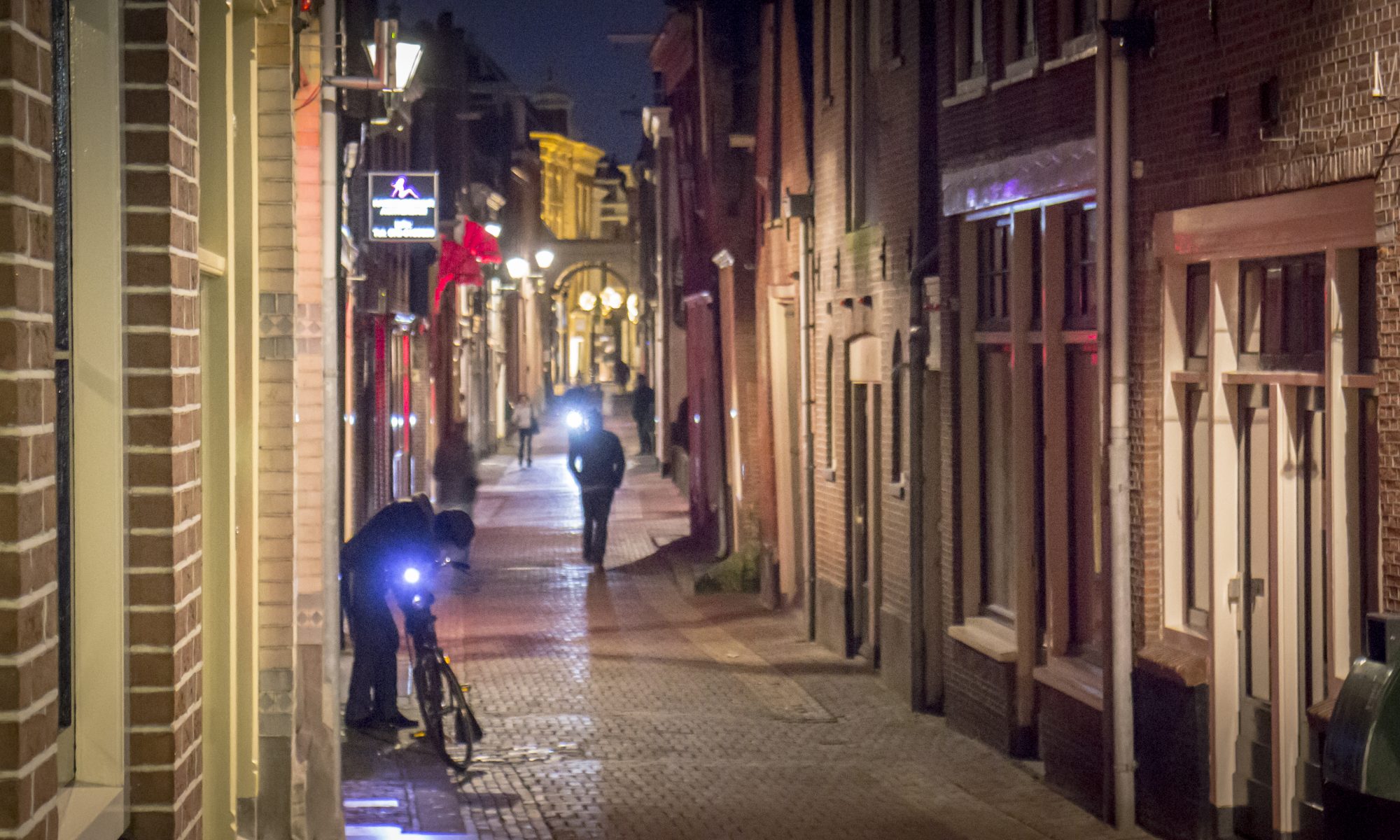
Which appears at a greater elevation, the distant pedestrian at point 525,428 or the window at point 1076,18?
the window at point 1076,18

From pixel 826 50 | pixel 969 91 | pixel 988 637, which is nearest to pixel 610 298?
pixel 826 50

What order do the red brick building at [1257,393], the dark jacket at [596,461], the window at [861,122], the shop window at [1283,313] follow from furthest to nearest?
the dark jacket at [596,461], the window at [861,122], the shop window at [1283,313], the red brick building at [1257,393]

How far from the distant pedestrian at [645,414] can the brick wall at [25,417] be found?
36246 millimetres

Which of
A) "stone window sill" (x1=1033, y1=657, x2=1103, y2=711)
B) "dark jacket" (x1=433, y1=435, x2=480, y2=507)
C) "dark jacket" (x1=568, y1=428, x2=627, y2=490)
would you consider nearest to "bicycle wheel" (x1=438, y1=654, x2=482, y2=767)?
"stone window sill" (x1=1033, y1=657, x2=1103, y2=711)

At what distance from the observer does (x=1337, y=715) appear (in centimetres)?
474

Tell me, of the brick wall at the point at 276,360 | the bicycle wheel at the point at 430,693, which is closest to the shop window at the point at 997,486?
the bicycle wheel at the point at 430,693

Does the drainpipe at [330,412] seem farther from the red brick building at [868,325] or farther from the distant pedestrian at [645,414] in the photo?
the distant pedestrian at [645,414]

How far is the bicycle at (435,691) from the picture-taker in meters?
11.1

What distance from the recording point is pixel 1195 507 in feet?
29.7

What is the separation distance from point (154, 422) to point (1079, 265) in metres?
7.36

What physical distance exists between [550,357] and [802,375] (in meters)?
57.8

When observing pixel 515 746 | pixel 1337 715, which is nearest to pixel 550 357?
pixel 515 746

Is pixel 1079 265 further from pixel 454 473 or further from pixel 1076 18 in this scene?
pixel 454 473

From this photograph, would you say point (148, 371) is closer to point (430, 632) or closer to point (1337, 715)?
point (1337, 715)
